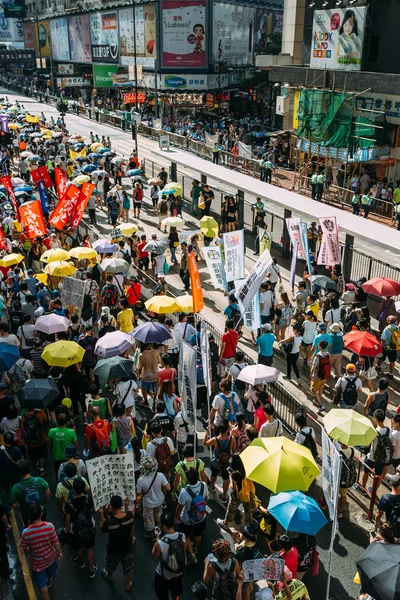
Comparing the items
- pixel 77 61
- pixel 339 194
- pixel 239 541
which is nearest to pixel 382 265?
pixel 239 541

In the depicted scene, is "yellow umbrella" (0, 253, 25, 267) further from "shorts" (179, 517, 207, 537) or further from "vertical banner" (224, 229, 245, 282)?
"shorts" (179, 517, 207, 537)

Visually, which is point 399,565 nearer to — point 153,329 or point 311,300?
point 153,329

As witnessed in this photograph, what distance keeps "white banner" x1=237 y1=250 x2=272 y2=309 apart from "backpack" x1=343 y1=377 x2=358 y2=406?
227cm

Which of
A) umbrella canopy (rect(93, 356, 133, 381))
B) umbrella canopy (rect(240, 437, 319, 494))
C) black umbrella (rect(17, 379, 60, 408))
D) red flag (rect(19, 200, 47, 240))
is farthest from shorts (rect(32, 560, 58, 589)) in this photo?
red flag (rect(19, 200, 47, 240))

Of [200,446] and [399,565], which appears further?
[200,446]

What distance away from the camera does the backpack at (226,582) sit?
638 centimetres

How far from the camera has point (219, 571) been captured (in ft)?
21.0

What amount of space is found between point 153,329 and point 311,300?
Answer: 3975mm

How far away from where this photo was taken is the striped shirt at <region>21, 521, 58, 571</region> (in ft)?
22.8

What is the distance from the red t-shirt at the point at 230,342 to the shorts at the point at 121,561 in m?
5.18

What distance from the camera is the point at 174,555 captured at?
672 centimetres

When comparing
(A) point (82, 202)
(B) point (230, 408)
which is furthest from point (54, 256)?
(B) point (230, 408)

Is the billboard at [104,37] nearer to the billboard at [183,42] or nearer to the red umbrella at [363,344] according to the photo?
the billboard at [183,42]

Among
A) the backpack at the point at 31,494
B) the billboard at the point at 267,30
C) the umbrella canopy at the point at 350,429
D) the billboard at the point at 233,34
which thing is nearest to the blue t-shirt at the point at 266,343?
the umbrella canopy at the point at 350,429
